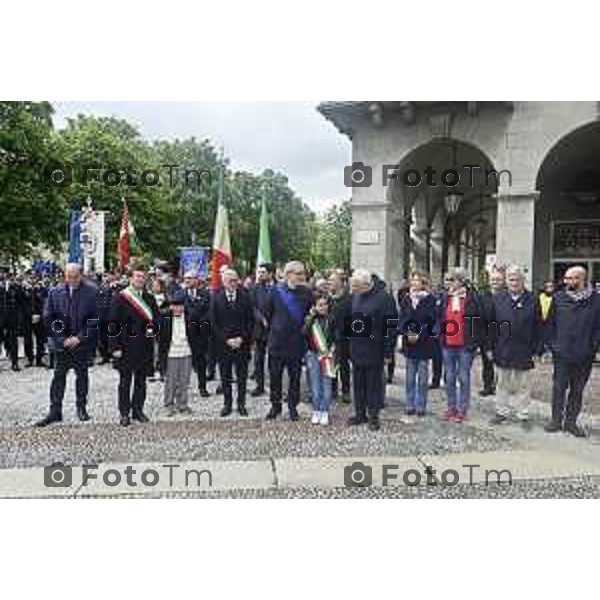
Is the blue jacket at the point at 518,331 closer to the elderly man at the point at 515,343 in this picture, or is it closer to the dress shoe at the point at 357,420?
the elderly man at the point at 515,343

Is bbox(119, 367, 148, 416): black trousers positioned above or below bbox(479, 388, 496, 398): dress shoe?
above

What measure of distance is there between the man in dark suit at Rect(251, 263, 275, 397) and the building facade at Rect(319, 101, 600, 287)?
3202mm

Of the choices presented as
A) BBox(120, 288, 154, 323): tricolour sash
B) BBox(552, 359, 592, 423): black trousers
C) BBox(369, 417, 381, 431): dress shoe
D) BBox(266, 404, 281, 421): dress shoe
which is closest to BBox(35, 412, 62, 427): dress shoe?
BBox(120, 288, 154, 323): tricolour sash

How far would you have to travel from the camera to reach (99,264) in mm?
10875

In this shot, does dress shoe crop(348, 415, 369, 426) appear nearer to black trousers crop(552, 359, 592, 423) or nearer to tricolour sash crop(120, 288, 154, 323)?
black trousers crop(552, 359, 592, 423)

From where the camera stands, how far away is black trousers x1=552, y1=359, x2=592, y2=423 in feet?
26.7

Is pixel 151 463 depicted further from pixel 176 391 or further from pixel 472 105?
pixel 472 105

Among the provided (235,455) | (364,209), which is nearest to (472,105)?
(364,209)

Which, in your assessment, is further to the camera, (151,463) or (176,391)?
(176,391)

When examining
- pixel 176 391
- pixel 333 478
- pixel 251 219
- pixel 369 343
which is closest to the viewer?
pixel 333 478

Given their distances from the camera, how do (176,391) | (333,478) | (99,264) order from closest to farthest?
(333,478) → (176,391) → (99,264)

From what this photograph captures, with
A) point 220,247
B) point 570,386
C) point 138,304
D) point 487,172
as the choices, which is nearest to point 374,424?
point 570,386

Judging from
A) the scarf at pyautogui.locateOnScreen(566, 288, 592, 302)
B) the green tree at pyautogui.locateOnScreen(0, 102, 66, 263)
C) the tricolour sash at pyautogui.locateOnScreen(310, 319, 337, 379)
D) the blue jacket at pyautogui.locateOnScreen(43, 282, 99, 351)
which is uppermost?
the green tree at pyautogui.locateOnScreen(0, 102, 66, 263)

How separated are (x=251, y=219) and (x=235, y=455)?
35.9 ft
